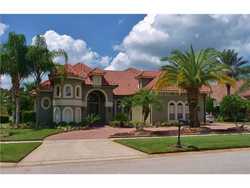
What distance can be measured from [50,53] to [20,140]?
13.4 metres

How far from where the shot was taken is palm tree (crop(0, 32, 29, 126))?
35.2 meters

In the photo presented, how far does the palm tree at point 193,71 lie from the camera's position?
32.1 metres

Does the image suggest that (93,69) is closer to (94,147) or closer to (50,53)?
(50,53)

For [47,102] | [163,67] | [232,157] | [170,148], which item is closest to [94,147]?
[170,148]

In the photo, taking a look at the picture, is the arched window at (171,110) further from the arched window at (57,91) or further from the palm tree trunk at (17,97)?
the palm tree trunk at (17,97)

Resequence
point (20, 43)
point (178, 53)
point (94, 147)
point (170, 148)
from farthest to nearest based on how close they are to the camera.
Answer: point (20, 43)
point (178, 53)
point (94, 147)
point (170, 148)

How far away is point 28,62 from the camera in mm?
36594

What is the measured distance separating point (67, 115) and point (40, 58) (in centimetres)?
610

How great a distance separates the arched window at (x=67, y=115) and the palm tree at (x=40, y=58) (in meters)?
3.77

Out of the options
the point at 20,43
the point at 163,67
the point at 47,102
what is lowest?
the point at 47,102

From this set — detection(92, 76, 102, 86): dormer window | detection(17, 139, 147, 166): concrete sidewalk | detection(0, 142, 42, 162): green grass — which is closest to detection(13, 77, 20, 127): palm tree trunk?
detection(92, 76, 102, 86): dormer window

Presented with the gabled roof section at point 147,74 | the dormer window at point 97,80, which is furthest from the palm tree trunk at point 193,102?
the dormer window at point 97,80

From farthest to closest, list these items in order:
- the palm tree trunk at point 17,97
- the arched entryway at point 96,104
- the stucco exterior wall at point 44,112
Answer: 1. the arched entryway at point 96,104
2. the stucco exterior wall at point 44,112
3. the palm tree trunk at point 17,97

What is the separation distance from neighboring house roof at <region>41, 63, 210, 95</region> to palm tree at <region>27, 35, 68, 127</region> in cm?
185
